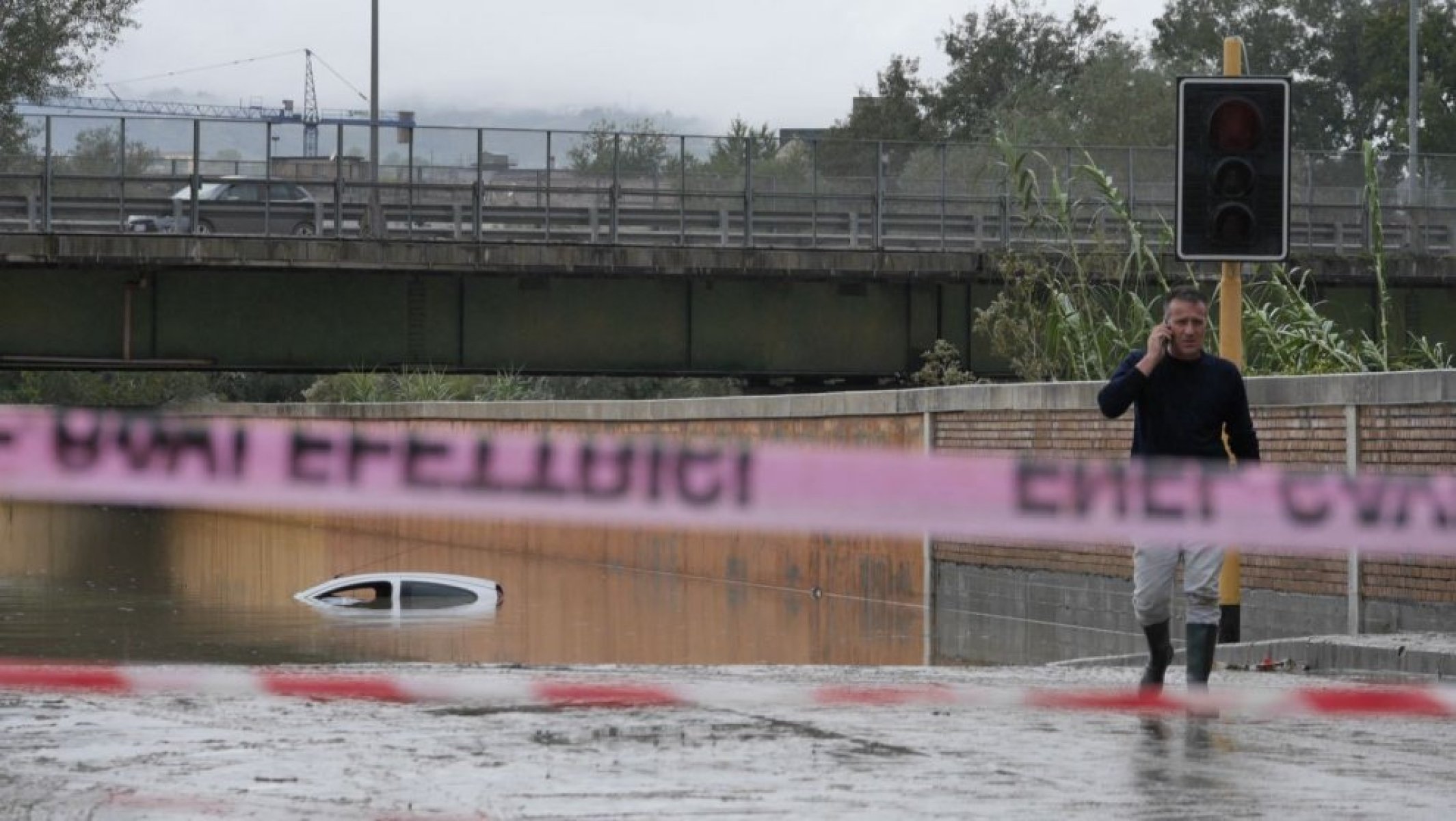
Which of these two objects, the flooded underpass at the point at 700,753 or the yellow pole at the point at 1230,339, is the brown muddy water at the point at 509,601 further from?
the yellow pole at the point at 1230,339

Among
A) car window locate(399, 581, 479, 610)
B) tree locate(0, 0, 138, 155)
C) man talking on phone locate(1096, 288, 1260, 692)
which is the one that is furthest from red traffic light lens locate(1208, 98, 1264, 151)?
tree locate(0, 0, 138, 155)

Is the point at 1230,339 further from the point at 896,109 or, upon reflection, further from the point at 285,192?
the point at 896,109

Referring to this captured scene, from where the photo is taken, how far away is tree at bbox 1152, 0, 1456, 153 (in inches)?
4158

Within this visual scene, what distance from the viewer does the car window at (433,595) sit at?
25.0 m

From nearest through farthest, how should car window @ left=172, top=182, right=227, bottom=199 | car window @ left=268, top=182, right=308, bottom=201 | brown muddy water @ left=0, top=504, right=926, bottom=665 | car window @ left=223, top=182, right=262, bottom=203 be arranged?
1. brown muddy water @ left=0, top=504, right=926, bottom=665
2. car window @ left=172, top=182, right=227, bottom=199
3. car window @ left=268, top=182, right=308, bottom=201
4. car window @ left=223, top=182, right=262, bottom=203

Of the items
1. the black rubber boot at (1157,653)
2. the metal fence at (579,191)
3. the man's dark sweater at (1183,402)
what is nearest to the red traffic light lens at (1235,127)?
the man's dark sweater at (1183,402)

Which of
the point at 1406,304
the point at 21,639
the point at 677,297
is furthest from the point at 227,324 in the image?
the point at 1406,304

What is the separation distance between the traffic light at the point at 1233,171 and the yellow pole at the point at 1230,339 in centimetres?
29

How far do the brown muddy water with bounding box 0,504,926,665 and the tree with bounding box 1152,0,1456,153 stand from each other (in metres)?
73.6

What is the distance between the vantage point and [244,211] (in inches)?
1420

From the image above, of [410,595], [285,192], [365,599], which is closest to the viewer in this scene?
[410,595]

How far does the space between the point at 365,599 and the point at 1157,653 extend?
1702cm

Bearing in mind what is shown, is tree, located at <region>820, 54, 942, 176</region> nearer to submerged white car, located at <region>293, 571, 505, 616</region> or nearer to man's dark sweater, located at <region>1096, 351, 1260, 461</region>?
submerged white car, located at <region>293, 571, 505, 616</region>

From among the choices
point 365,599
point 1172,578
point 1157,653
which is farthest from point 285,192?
point 1172,578
